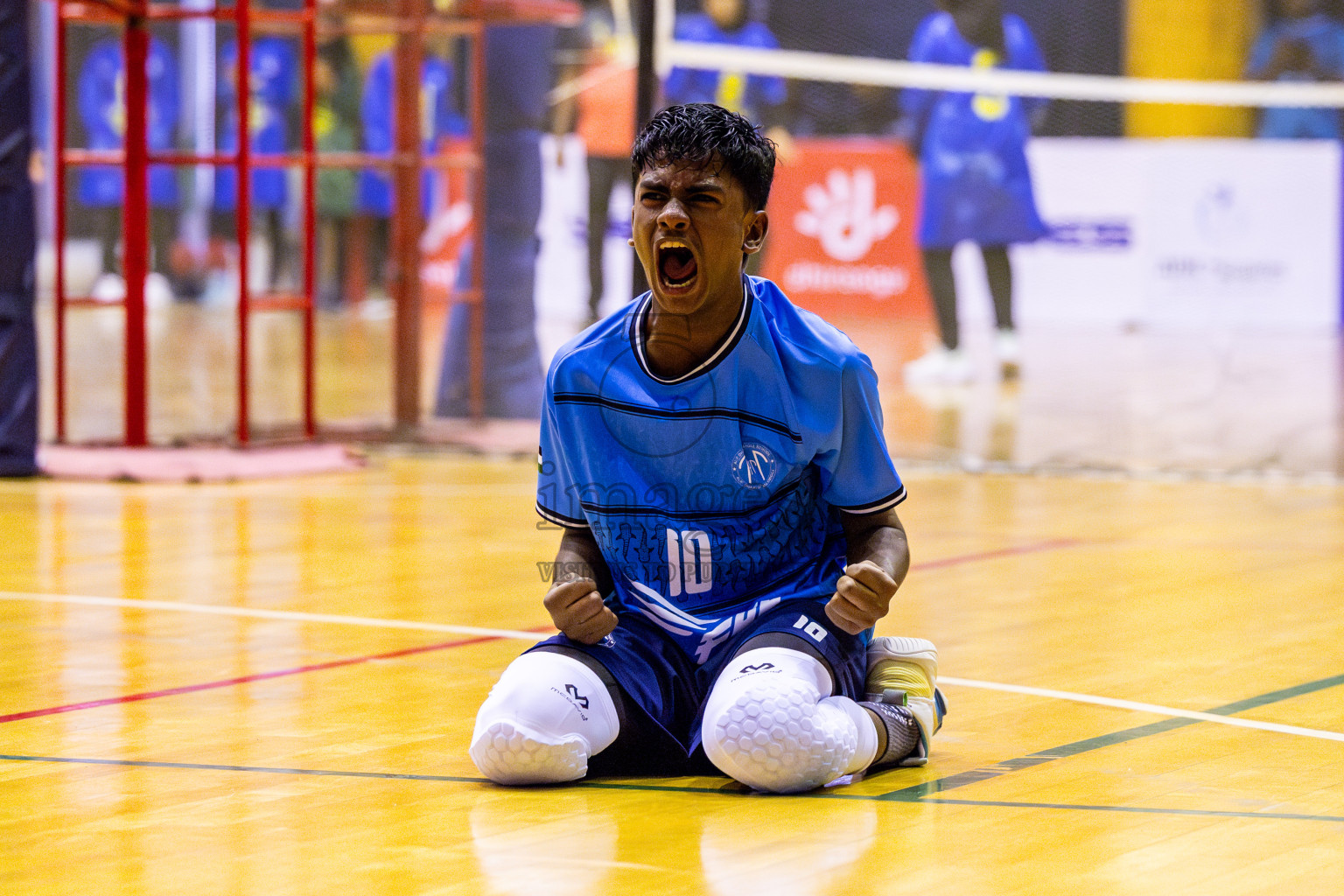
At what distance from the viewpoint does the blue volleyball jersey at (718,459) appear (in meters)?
2.69

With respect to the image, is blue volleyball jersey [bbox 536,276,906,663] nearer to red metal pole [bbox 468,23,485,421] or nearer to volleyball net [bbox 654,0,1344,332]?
red metal pole [bbox 468,23,485,421]

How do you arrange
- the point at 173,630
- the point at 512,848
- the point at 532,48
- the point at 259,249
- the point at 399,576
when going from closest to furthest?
A: the point at 512,848
the point at 173,630
the point at 399,576
the point at 532,48
the point at 259,249

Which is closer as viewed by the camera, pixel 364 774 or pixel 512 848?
pixel 512 848

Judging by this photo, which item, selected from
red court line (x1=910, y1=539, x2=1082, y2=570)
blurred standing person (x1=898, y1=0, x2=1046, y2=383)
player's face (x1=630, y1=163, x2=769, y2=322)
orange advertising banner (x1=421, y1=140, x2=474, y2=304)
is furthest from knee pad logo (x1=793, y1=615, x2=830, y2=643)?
orange advertising banner (x1=421, y1=140, x2=474, y2=304)

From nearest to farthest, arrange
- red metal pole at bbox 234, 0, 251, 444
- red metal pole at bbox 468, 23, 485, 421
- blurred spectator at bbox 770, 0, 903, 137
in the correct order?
red metal pole at bbox 234, 0, 251, 444
red metal pole at bbox 468, 23, 485, 421
blurred spectator at bbox 770, 0, 903, 137

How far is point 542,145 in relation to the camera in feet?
25.0

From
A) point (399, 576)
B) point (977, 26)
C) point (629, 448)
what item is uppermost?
point (977, 26)

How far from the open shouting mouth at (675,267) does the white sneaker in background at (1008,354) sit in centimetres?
612

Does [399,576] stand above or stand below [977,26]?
below

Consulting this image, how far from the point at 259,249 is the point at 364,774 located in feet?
42.9

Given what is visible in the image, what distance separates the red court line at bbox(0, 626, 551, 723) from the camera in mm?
3039

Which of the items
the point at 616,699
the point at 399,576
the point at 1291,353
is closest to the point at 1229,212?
the point at 1291,353

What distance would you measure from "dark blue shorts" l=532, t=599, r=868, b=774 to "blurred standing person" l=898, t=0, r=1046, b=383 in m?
5.35

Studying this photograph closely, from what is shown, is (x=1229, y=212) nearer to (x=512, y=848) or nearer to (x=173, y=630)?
(x=173, y=630)
